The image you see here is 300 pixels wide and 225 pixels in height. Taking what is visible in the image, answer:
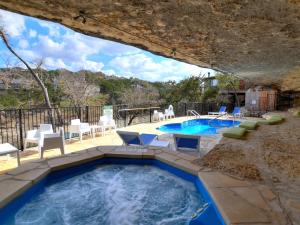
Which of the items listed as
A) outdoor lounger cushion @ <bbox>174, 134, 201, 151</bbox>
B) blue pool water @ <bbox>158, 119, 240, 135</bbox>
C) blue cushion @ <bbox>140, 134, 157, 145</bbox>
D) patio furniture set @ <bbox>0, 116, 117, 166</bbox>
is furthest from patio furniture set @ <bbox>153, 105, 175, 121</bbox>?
outdoor lounger cushion @ <bbox>174, 134, 201, 151</bbox>

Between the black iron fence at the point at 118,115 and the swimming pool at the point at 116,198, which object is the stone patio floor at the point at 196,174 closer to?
the swimming pool at the point at 116,198

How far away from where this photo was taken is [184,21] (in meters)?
2.34

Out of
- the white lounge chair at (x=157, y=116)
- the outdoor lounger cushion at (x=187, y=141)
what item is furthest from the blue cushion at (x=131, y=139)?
the white lounge chair at (x=157, y=116)

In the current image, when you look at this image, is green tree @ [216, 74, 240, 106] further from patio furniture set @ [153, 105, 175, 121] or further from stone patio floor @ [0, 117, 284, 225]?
stone patio floor @ [0, 117, 284, 225]

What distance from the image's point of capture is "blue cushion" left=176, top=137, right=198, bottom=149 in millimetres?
4639

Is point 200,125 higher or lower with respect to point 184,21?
lower

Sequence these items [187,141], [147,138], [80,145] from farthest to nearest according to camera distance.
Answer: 1. [147,138]
2. [80,145]
3. [187,141]

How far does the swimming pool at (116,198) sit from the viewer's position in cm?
268

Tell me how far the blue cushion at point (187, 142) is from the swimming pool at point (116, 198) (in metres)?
0.84

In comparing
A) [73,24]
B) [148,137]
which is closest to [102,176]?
[148,137]

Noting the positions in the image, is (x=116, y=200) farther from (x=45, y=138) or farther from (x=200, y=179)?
(x=45, y=138)

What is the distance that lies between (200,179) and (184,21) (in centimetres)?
215

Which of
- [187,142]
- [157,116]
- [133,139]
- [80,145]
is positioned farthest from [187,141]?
[157,116]

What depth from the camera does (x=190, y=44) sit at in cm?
338
